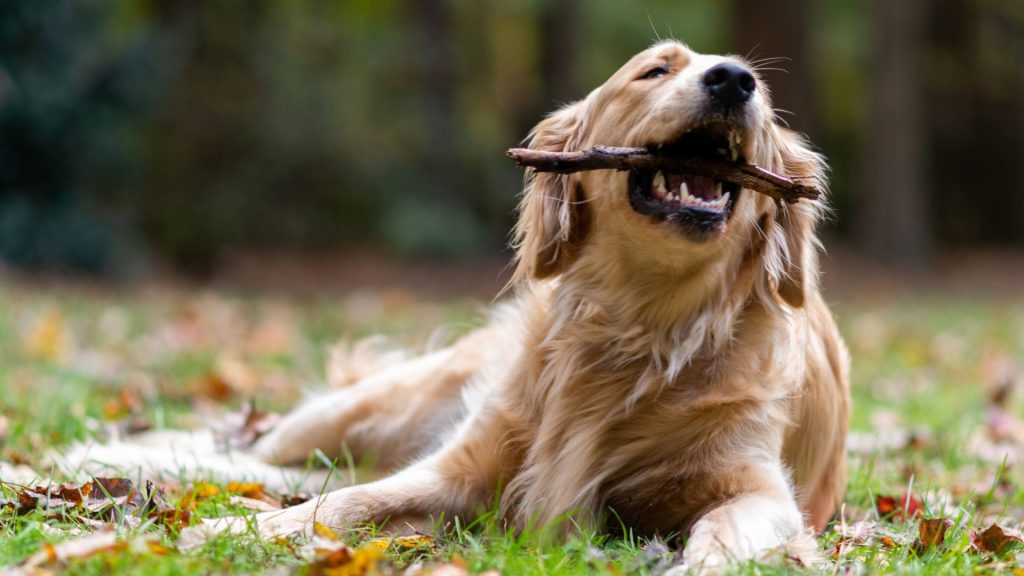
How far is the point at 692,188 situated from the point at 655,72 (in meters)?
0.43

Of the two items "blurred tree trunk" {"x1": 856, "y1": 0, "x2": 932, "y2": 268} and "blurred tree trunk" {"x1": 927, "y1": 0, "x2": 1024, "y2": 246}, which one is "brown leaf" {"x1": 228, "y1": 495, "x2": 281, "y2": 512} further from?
"blurred tree trunk" {"x1": 927, "y1": 0, "x2": 1024, "y2": 246}

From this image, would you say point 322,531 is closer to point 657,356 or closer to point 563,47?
point 657,356

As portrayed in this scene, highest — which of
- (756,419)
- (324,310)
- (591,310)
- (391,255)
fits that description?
(591,310)

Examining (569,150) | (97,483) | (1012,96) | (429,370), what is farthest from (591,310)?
(1012,96)

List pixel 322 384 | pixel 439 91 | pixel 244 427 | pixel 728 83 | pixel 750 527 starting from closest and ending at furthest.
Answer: pixel 750 527 < pixel 728 83 < pixel 244 427 < pixel 322 384 < pixel 439 91

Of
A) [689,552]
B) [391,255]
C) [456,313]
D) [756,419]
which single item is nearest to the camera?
[689,552]

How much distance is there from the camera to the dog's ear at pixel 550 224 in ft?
11.0

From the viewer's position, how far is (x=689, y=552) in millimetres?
2545

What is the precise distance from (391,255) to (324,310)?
7.52m

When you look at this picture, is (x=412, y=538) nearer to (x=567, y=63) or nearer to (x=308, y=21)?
(x=567, y=63)

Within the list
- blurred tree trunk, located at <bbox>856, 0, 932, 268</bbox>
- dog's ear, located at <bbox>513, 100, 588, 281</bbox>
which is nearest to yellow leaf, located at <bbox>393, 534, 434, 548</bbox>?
dog's ear, located at <bbox>513, 100, 588, 281</bbox>

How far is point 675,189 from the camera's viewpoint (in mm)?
3115

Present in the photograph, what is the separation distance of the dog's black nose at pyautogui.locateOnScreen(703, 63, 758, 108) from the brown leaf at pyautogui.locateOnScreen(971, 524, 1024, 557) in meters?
1.32

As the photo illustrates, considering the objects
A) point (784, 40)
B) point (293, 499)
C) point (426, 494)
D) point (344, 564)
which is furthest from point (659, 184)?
point (784, 40)
